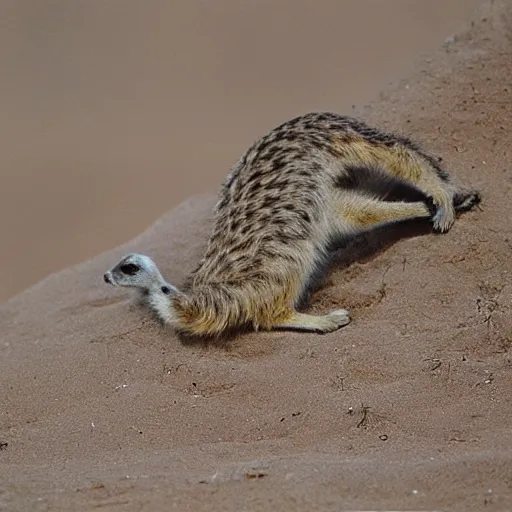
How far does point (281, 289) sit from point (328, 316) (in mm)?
255

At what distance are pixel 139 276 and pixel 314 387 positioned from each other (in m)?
1.11

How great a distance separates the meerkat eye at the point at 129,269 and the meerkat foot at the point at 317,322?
0.72m

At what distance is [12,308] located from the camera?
17.7 ft

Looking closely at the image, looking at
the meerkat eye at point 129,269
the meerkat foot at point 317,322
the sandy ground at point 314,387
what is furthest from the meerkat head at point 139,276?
the meerkat foot at point 317,322

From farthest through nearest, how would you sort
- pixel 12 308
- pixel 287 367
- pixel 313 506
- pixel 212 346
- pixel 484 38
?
1. pixel 484 38
2. pixel 12 308
3. pixel 212 346
4. pixel 287 367
5. pixel 313 506

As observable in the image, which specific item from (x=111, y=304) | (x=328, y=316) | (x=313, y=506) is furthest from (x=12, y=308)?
(x=313, y=506)

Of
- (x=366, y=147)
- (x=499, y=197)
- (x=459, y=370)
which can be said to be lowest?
(x=459, y=370)

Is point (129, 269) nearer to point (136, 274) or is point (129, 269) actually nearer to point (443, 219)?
point (136, 274)

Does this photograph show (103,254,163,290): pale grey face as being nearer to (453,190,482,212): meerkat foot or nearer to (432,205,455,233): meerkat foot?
(432,205,455,233): meerkat foot

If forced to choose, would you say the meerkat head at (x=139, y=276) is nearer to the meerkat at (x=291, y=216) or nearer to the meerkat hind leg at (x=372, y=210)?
the meerkat at (x=291, y=216)

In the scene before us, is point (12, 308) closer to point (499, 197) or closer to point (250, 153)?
point (250, 153)

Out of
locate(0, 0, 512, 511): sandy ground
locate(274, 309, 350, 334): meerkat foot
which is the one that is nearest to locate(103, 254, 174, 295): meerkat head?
locate(0, 0, 512, 511): sandy ground

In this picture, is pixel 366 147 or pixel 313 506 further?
pixel 366 147

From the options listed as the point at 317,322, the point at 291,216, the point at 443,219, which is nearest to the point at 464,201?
the point at 443,219
